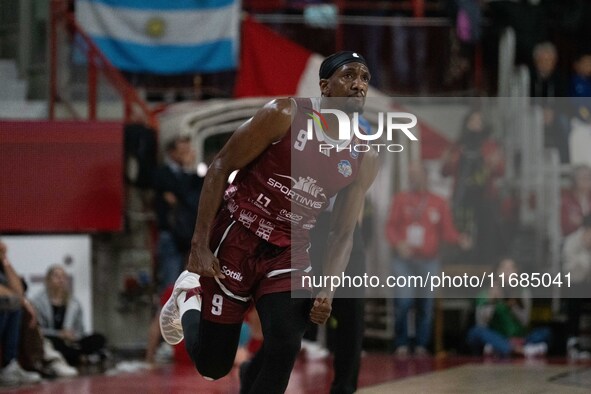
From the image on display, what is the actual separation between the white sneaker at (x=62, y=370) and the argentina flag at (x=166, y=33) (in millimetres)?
3943

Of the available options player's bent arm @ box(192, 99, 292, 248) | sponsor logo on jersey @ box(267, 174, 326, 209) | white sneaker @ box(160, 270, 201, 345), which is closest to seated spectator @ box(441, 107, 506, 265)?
white sneaker @ box(160, 270, 201, 345)

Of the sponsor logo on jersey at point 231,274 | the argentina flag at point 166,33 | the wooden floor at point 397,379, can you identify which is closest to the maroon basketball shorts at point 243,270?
the sponsor logo on jersey at point 231,274

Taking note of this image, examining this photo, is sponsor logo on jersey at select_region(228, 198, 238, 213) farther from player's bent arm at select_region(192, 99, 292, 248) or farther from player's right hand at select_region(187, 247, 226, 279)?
player's right hand at select_region(187, 247, 226, 279)

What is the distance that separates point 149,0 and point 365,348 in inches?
173

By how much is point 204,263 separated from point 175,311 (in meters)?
0.84

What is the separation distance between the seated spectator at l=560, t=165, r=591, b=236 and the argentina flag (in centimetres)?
379

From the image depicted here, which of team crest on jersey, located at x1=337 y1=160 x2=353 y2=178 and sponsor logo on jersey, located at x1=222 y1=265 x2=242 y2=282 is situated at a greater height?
team crest on jersey, located at x1=337 y1=160 x2=353 y2=178

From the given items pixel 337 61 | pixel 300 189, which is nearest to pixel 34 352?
pixel 300 189

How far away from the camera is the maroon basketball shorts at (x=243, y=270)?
16.2 feet

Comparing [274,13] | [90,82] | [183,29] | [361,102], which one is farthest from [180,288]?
[274,13]

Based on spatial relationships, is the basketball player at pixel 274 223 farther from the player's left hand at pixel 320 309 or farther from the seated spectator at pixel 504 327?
the seated spectator at pixel 504 327

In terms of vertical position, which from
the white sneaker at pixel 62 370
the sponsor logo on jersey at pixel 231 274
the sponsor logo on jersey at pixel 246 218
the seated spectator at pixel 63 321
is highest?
the sponsor logo on jersey at pixel 246 218

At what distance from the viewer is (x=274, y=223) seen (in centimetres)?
502

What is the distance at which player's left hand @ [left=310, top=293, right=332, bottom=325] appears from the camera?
4844 millimetres
